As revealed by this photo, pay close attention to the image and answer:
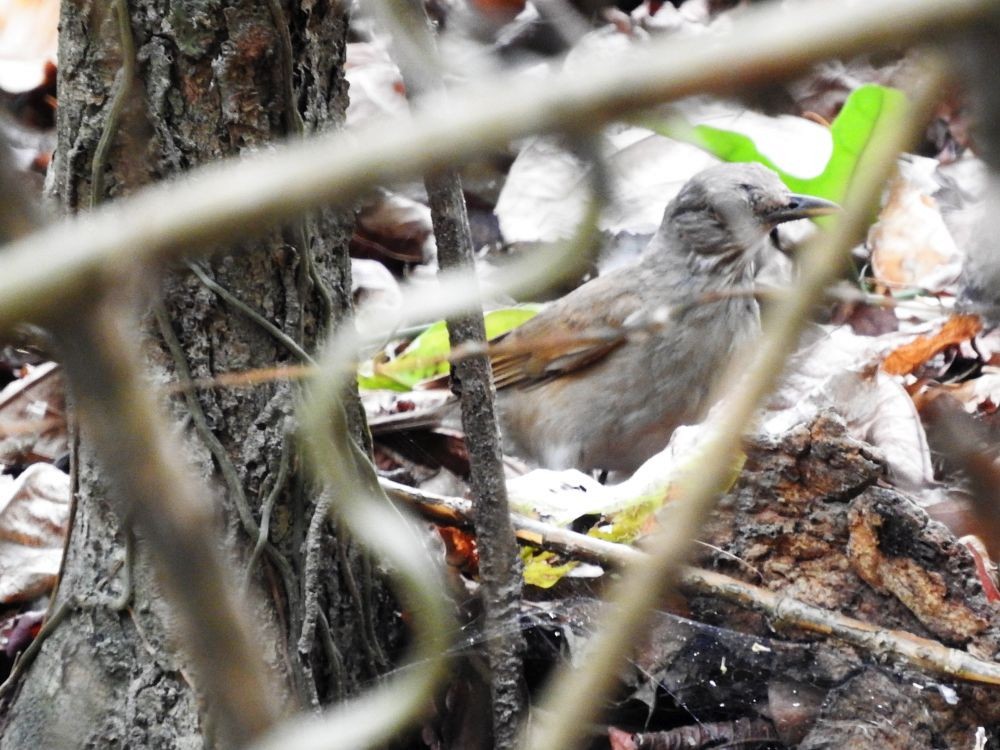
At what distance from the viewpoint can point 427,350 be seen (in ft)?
14.5

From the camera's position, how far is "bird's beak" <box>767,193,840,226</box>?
4.45 meters

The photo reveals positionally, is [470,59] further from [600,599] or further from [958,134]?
[958,134]

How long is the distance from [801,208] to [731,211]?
0.28 meters

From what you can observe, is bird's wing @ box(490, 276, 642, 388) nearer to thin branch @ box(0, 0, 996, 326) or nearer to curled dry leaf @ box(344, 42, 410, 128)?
curled dry leaf @ box(344, 42, 410, 128)

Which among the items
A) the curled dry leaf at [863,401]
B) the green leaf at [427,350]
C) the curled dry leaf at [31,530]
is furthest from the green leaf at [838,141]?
the curled dry leaf at [31,530]

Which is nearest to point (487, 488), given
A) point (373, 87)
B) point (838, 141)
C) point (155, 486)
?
point (155, 486)

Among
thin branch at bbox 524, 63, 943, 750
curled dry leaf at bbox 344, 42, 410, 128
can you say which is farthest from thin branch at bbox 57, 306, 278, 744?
curled dry leaf at bbox 344, 42, 410, 128

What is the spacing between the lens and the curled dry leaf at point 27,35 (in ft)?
18.9

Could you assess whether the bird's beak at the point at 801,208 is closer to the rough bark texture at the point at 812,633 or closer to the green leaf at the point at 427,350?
the green leaf at the point at 427,350

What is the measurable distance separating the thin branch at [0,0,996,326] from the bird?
3.84 m

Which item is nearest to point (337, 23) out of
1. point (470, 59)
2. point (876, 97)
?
point (470, 59)

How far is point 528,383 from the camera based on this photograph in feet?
16.9

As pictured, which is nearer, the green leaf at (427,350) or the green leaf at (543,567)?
the green leaf at (543,567)

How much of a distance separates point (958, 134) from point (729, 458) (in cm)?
549
